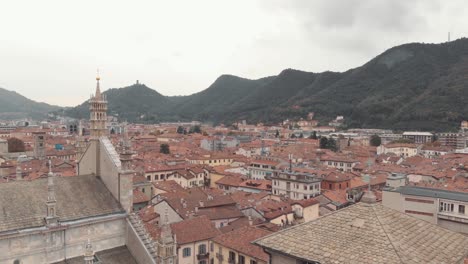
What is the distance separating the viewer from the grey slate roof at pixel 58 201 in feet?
55.7

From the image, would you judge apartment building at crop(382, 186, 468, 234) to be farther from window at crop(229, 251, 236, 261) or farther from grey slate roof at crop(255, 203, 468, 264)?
grey slate roof at crop(255, 203, 468, 264)

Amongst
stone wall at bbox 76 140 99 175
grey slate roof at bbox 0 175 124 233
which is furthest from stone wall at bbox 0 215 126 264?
stone wall at bbox 76 140 99 175

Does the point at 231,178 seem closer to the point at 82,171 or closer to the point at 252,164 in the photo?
the point at 252,164

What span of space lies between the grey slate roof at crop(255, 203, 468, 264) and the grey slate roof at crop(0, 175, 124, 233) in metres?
10.9

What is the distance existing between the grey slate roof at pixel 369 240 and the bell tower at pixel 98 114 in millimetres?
13969

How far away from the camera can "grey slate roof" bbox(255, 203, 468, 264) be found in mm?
9555

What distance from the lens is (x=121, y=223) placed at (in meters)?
19.9

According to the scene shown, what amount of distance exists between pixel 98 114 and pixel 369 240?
1708cm

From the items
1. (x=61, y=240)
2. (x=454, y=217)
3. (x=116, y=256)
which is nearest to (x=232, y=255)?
(x=116, y=256)

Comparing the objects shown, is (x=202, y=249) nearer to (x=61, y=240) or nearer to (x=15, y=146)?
(x=61, y=240)

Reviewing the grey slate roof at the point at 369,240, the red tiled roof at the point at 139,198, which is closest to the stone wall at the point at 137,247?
the grey slate roof at the point at 369,240

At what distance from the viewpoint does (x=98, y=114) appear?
22328 millimetres

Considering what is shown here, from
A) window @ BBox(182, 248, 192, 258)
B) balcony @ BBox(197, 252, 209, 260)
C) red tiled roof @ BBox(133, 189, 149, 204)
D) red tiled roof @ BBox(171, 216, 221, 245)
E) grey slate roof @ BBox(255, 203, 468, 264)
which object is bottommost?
balcony @ BBox(197, 252, 209, 260)

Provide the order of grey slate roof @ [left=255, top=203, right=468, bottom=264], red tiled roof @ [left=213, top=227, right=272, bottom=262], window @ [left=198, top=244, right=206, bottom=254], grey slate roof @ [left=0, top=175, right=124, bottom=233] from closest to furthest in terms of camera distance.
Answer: grey slate roof @ [left=255, top=203, right=468, bottom=264], grey slate roof @ [left=0, top=175, right=124, bottom=233], red tiled roof @ [left=213, top=227, right=272, bottom=262], window @ [left=198, top=244, right=206, bottom=254]
